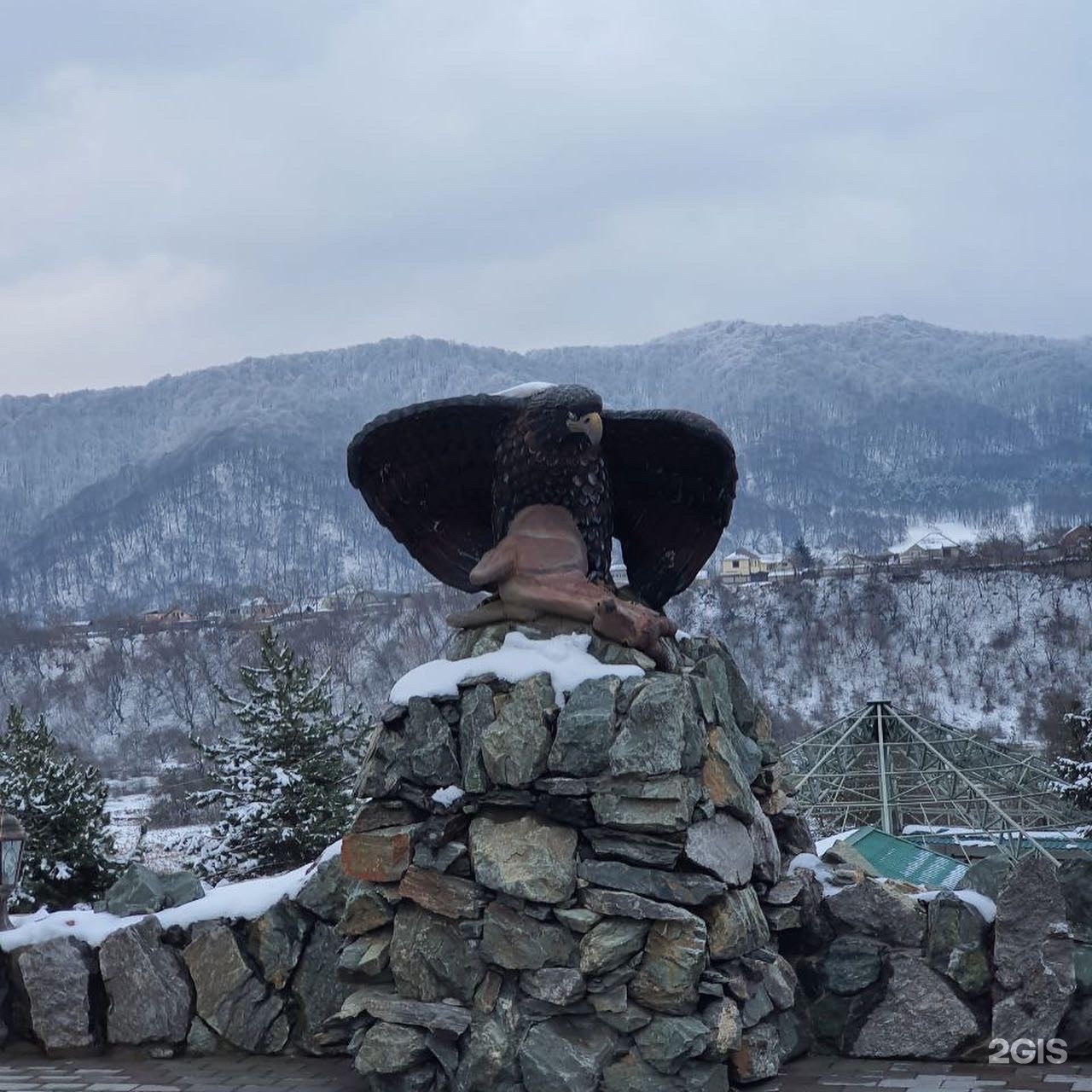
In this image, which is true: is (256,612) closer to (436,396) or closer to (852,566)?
(852,566)

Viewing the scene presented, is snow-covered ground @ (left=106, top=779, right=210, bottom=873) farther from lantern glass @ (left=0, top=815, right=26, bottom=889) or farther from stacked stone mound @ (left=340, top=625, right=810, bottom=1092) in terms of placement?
stacked stone mound @ (left=340, top=625, right=810, bottom=1092)

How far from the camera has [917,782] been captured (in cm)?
1766

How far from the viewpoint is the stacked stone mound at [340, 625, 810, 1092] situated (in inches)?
239

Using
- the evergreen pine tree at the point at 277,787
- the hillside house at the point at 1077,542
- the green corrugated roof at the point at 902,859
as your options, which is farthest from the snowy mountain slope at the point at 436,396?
the green corrugated roof at the point at 902,859

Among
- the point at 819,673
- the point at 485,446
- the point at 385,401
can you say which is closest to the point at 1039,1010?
the point at 485,446

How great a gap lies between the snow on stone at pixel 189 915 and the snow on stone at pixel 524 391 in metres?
2.49

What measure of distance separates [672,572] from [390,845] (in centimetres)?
205

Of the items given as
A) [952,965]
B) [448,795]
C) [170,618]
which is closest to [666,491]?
[448,795]

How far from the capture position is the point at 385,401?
390ft

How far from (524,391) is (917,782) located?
1216 centimetres

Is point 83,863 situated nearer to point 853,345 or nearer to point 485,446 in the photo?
point 485,446

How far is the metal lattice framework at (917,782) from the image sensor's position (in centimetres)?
1550

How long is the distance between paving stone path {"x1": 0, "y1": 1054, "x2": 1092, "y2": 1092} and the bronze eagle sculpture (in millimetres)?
2393

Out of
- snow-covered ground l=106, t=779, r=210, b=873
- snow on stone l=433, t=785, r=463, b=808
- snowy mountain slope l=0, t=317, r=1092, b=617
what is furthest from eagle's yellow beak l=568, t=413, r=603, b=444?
snowy mountain slope l=0, t=317, r=1092, b=617
